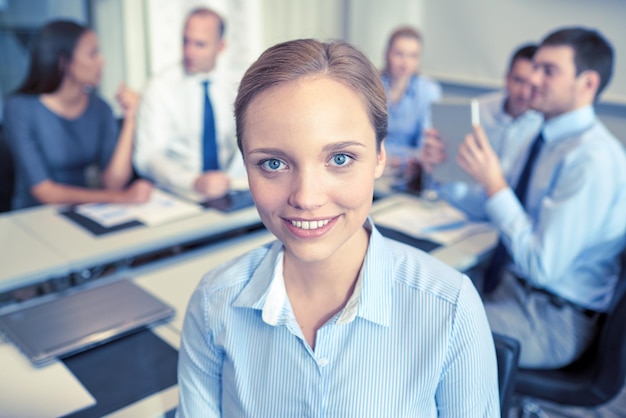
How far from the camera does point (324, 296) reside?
1.00 meters

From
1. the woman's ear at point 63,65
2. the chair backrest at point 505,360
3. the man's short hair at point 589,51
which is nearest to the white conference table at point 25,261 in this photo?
the woman's ear at point 63,65

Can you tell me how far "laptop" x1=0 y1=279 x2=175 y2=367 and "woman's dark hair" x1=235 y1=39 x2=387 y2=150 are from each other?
Answer: 0.67 metres

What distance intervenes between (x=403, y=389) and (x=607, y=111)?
3.36m

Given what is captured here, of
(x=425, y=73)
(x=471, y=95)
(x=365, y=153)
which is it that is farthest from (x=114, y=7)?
(x=365, y=153)

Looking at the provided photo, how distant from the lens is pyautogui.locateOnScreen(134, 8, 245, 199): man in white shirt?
269cm

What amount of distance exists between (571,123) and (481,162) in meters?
0.32

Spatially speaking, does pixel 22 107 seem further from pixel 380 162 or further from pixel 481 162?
pixel 380 162

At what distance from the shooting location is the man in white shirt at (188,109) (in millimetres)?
2691

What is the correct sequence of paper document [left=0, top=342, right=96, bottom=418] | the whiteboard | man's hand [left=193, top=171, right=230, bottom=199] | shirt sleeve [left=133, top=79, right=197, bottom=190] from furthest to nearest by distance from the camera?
the whiteboard < shirt sleeve [left=133, top=79, right=197, bottom=190] < man's hand [left=193, top=171, right=230, bottom=199] < paper document [left=0, top=342, right=96, bottom=418]

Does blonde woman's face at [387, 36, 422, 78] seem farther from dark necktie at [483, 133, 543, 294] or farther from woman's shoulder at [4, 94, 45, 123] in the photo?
woman's shoulder at [4, 94, 45, 123]

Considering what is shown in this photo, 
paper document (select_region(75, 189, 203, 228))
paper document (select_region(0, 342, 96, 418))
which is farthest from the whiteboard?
paper document (select_region(0, 342, 96, 418))

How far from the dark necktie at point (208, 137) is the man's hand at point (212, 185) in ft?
1.26

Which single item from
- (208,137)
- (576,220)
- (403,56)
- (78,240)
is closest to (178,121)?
(208,137)

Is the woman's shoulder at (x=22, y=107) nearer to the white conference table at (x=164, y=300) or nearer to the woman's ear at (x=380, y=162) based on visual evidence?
the white conference table at (x=164, y=300)
